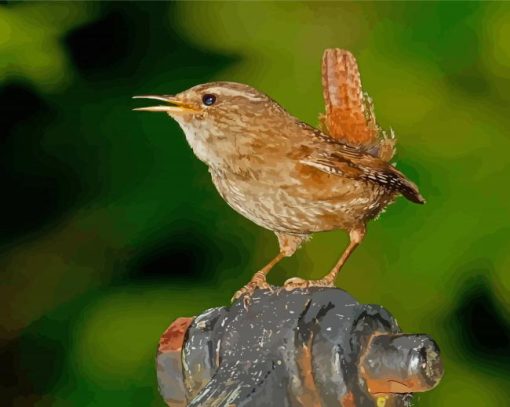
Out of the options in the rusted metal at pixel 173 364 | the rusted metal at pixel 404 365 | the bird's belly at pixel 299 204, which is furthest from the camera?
the bird's belly at pixel 299 204

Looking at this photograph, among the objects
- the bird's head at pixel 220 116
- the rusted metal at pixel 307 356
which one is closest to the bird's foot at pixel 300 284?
the rusted metal at pixel 307 356

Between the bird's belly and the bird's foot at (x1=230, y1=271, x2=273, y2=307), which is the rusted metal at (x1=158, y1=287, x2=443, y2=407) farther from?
the bird's belly

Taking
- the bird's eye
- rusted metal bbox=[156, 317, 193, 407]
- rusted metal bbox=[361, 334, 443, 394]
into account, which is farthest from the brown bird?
rusted metal bbox=[361, 334, 443, 394]

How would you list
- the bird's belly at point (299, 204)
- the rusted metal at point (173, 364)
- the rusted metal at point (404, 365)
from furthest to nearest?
the bird's belly at point (299, 204) → the rusted metal at point (173, 364) → the rusted metal at point (404, 365)

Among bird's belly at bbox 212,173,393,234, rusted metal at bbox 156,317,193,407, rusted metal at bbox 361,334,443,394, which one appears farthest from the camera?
bird's belly at bbox 212,173,393,234

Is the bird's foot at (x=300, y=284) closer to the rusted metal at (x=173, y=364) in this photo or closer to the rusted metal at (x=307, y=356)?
the rusted metal at (x=307, y=356)

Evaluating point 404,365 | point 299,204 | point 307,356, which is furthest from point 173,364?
point 299,204

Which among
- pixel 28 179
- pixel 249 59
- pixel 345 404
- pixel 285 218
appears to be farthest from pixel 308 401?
pixel 28 179

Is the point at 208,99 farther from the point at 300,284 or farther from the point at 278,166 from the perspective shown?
the point at 300,284
